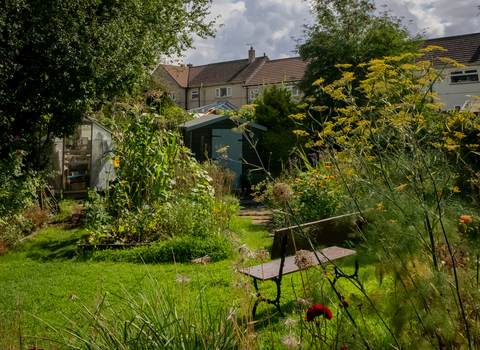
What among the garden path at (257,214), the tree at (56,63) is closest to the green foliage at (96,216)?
the tree at (56,63)

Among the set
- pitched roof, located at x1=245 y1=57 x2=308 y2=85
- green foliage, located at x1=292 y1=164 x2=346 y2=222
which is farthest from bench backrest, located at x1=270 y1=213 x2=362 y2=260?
pitched roof, located at x1=245 y1=57 x2=308 y2=85

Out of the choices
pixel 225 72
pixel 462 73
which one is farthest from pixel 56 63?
pixel 225 72

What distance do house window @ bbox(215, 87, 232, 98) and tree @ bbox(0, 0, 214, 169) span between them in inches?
918

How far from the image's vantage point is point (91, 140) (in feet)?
38.4

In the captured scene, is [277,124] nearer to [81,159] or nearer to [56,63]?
[81,159]

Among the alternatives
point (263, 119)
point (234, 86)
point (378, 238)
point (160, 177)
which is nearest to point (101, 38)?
point (160, 177)

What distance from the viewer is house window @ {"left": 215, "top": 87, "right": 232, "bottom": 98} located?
32.6 metres

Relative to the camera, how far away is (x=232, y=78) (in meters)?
32.5

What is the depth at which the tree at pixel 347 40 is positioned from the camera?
1377 centimetres

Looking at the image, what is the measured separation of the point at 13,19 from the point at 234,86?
2629 cm

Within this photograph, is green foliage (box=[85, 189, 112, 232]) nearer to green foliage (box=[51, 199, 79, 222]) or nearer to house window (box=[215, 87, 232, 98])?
green foliage (box=[51, 199, 79, 222])

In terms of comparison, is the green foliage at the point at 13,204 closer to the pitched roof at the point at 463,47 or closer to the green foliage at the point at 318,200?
the green foliage at the point at 318,200

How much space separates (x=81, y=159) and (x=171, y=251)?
25.2 ft

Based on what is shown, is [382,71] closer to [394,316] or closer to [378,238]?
[378,238]
